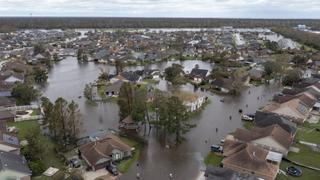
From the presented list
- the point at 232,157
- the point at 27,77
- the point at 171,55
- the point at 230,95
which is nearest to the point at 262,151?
the point at 232,157

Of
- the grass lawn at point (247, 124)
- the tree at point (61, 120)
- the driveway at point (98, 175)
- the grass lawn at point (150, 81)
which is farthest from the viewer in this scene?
the grass lawn at point (150, 81)

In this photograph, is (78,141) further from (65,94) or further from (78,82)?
(78,82)

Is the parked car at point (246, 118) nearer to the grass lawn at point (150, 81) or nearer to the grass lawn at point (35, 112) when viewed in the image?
the grass lawn at point (150, 81)

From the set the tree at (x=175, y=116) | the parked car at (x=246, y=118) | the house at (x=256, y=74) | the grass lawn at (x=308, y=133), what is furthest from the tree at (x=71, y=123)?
the house at (x=256, y=74)

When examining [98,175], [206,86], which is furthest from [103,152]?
[206,86]

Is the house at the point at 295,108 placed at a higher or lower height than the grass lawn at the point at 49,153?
higher

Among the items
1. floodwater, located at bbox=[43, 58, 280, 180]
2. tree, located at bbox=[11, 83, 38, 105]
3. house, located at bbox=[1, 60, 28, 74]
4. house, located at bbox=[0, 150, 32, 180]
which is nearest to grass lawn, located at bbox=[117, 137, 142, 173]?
floodwater, located at bbox=[43, 58, 280, 180]
